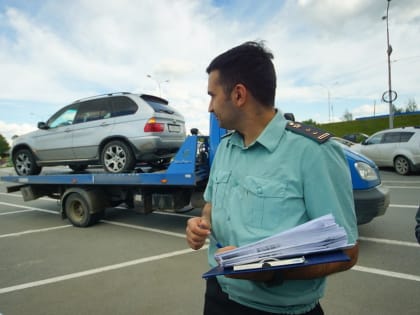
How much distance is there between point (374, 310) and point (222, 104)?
2.50 meters

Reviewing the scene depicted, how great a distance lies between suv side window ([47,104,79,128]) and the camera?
6.60 metres

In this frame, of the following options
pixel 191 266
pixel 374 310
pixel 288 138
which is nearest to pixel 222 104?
pixel 288 138

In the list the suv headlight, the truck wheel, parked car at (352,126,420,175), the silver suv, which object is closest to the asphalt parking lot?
the truck wheel

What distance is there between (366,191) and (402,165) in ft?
26.4

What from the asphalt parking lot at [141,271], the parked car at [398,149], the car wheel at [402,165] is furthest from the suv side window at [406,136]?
the asphalt parking lot at [141,271]

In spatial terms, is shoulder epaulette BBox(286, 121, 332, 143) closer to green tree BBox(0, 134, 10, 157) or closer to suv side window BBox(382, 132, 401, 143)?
suv side window BBox(382, 132, 401, 143)

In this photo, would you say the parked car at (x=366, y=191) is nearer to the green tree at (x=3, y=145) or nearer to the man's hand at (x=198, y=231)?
the man's hand at (x=198, y=231)

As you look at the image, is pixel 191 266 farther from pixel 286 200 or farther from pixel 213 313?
pixel 286 200

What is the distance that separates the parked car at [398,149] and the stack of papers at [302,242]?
11147mm

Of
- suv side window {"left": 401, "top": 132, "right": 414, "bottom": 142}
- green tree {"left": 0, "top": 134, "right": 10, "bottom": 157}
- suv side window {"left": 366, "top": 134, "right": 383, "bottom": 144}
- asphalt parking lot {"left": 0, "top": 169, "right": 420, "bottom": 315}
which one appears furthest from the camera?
green tree {"left": 0, "top": 134, "right": 10, "bottom": 157}

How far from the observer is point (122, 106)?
5.95 meters

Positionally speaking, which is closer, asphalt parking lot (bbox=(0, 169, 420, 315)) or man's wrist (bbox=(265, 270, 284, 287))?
man's wrist (bbox=(265, 270, 284, 287))

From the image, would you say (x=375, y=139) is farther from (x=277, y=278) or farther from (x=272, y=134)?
(x=277, y=278)

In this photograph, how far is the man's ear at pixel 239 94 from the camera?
129 centimetres
